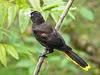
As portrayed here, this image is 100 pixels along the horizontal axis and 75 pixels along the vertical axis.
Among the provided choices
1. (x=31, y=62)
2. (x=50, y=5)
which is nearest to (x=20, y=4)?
(x=50, y=5)

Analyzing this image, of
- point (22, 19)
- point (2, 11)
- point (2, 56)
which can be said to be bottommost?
point (2, 56)

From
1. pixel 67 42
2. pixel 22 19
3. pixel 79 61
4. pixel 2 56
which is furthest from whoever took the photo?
pixel 67 42

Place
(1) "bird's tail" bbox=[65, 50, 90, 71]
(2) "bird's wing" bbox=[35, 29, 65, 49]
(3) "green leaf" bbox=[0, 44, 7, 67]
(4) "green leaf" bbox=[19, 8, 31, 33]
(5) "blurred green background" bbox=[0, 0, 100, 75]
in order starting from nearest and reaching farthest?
(3) "green leaf" bbox=[0, 44, 7, 67] < (4) "green leaf" bbox=[19, 8, 31, 33] < (1) "bird's tail" bbox=[65, 50, 90, 71] < (2) "bird's wing" bbox=[35, 29, 65, 49] < (5) "blurred green background" bbox=[0, 0, 100, 75]

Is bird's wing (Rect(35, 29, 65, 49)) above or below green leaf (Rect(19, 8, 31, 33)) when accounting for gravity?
below

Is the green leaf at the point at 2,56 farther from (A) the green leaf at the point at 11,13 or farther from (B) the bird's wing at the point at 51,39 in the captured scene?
(B) the bird's wing at the point at 51,39

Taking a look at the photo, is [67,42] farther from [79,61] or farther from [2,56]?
[2,56]

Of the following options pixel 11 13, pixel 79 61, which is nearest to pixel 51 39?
pixel 79 61

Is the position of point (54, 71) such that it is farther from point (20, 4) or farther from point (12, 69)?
point (20, 4)

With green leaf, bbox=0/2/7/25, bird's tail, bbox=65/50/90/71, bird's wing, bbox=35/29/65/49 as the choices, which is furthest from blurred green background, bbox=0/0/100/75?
bird's tail, bbox=65/50/90/71

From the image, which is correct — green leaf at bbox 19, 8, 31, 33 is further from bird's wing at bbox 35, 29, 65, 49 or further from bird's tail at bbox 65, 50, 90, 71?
bird's tail at bbox 65, 50, 90, 71

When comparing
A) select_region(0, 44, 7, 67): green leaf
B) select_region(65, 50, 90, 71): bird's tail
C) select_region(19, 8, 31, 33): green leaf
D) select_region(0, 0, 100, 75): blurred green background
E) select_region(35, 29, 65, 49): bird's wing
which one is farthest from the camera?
select_region(0, 0, 100, 75): blurred green background

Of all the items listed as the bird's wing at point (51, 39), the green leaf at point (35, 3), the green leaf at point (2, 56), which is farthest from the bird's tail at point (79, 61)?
the green leaf at point (2, 56)

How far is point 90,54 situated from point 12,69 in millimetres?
2067

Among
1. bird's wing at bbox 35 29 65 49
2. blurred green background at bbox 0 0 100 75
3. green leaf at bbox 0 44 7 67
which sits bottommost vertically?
blurred green background at bbox 0 0 100 75
